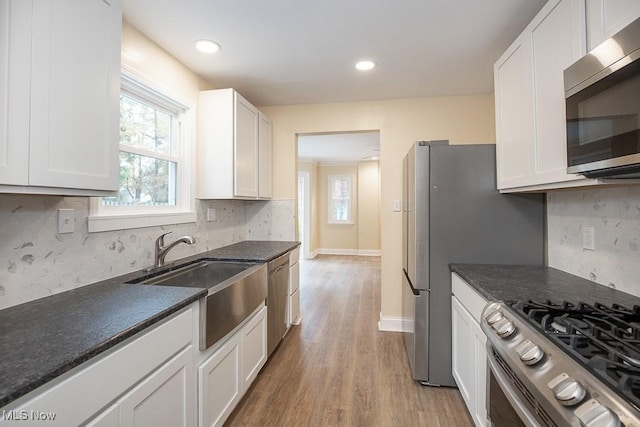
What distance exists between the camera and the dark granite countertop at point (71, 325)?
71 centimetres

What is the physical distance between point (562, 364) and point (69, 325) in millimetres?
1480

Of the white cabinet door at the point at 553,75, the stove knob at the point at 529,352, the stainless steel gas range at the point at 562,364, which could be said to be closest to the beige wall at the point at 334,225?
the white cabinet door at the point at 553,75

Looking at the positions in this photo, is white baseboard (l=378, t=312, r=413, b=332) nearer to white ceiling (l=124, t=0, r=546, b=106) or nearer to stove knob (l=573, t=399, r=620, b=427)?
white ceiling (l=124, t=0, r=546, b=106)

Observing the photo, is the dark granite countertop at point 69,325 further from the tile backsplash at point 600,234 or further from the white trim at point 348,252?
the white trim at point 348,252

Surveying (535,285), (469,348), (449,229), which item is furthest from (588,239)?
(469,348)

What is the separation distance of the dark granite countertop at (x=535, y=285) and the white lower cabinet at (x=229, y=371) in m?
1.35

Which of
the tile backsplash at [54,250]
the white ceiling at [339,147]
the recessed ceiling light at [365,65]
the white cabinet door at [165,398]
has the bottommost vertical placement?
the white cabinet door at [165,398]

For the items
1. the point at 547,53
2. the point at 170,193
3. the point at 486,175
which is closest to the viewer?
the point at 547,53

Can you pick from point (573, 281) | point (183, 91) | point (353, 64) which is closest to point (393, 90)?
point (353, 64)

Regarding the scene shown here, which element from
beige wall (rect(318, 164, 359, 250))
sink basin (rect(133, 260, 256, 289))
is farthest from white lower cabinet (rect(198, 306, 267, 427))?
beige wall (rect(318, 164, 359, 250))

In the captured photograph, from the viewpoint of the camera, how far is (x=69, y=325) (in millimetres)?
963

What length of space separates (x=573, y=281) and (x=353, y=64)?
202 cm

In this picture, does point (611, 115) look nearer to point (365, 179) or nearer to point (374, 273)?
point (374, 273)

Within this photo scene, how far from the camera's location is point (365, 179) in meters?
7.34
